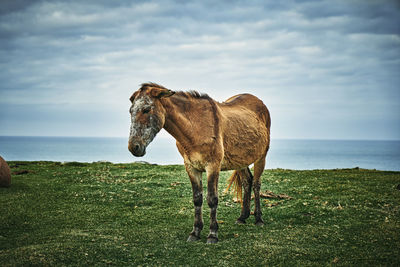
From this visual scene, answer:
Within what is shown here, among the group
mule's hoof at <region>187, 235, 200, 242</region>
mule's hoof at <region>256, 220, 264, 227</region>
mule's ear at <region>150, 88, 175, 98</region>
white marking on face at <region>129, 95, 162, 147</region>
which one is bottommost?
mule's hoof at <region>187, 235, 200, 242</region>

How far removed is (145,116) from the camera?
20.6 ft

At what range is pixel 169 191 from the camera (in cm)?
1321

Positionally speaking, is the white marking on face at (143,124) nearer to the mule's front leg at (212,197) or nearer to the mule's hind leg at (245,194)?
the mule's front leg at (212,197)

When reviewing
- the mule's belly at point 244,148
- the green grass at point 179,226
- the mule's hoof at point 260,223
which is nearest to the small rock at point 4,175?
the green grass at point 179,226

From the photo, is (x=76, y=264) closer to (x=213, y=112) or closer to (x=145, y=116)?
(x=145, y=116)

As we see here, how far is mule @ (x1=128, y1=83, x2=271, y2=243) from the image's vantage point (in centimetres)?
634

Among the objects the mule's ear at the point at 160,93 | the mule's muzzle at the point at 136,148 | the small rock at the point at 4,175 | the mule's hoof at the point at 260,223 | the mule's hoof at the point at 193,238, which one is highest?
the mule's ear at the point at 160,93

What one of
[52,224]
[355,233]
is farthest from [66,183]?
[355,233]

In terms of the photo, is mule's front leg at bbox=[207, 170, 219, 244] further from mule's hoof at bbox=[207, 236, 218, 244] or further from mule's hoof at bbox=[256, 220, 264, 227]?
mule's hoof at bbox=[256, 220, 264, 227]

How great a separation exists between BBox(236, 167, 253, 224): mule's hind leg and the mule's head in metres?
4.06

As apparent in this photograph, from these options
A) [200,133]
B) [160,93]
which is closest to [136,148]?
[160,93]

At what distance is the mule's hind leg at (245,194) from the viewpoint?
9156mm

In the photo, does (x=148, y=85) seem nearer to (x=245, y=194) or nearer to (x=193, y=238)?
(x=193, y=238)

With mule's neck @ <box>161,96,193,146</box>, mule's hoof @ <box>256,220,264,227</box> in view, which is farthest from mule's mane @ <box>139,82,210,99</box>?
mule's hoof @ <box>256,220,264,227</box>
